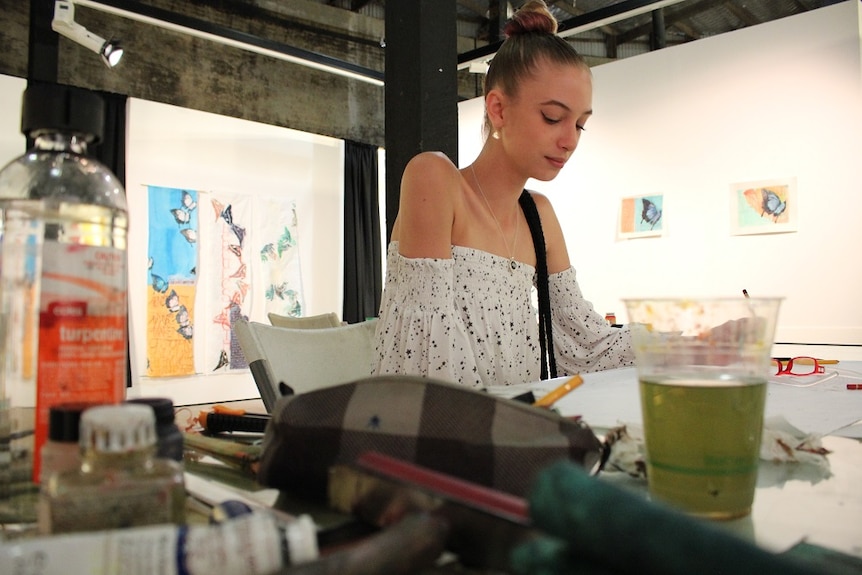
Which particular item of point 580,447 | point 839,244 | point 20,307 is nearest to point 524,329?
point 580,447

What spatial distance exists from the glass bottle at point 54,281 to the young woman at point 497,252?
991mm

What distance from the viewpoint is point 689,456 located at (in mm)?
450

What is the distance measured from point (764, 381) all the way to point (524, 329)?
128 centimetres

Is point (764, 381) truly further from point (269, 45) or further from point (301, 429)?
point (269, 45)

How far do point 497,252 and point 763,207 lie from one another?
111 inches

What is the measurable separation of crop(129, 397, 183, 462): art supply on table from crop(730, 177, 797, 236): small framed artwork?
4.04 metres

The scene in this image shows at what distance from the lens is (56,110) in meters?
Answer: 0.50

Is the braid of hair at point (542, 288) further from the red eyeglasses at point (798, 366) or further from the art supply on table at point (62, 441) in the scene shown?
the art supply on table at point (62, 441)

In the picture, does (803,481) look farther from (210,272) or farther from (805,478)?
(210,272)

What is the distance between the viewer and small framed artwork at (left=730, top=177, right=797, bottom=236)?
3.79 meters

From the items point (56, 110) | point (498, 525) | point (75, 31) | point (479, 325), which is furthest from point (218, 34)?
point (498, 525)

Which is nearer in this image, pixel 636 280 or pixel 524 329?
pixel 524 329

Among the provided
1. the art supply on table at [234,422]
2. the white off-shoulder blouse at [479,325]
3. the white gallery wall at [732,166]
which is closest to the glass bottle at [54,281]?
the art supply on table at [234,422]

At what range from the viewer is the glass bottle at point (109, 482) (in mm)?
345
